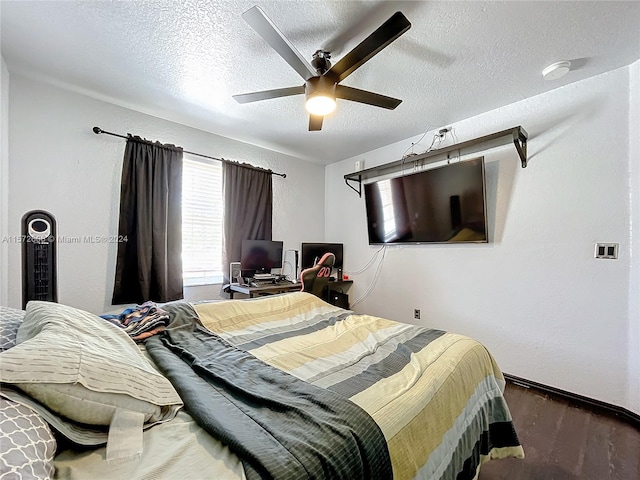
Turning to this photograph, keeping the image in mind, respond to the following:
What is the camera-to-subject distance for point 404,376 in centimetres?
111

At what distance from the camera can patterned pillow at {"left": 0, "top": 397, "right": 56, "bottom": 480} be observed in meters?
0.49

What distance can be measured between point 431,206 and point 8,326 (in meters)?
3.18

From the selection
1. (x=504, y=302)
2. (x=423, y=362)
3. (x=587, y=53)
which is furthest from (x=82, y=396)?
(x=587, y=53)

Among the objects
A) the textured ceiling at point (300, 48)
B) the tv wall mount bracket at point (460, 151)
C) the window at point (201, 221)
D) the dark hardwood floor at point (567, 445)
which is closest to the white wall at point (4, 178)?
the textured ceiling at point (300, 48)

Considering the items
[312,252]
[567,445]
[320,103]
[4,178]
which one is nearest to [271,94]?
[320,103]

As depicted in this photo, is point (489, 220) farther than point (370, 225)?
No

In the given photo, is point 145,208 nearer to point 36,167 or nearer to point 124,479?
point 36,167

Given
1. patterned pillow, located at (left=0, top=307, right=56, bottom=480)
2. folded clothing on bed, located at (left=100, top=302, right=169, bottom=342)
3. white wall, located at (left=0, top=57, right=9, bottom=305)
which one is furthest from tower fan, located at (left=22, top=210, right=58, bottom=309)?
patterned pillow, located at (left=0, top=307, right=56, bottom=480)

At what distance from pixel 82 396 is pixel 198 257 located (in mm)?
2659

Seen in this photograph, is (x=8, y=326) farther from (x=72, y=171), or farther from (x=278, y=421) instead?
(x=72, y=171)

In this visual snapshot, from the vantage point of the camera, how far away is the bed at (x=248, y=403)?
64 centimetres

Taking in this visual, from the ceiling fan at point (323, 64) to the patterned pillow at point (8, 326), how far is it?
1.65m

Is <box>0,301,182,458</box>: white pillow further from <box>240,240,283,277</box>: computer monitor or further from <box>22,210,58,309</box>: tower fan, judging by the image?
<box>240,240,283,277</box>: computer monitor

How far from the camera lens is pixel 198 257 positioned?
3191 millimetres
